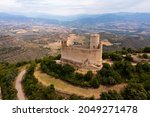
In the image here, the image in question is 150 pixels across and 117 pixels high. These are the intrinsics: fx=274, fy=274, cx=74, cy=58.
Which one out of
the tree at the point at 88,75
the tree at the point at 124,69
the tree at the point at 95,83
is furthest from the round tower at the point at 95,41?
the tree at the point at 95,83

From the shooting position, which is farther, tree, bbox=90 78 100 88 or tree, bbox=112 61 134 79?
tree, bbox=112 61 134 79

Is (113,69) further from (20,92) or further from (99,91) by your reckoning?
(20,92)

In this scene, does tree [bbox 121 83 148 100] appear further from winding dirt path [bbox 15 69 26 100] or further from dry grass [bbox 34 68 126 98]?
winding dirt path [bbox 15 69 26 100]

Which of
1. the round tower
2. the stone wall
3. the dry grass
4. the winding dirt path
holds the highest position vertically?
the round tower

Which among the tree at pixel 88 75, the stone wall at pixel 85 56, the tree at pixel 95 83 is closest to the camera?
the tree at pixel 95 83

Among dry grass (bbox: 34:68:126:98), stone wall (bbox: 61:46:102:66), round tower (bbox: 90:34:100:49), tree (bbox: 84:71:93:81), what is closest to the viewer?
dry grass (bbox: 34:68:126:98)

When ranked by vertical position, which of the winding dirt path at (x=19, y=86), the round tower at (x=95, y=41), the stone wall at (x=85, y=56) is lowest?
the winding dirt path at (x=19, y=86)

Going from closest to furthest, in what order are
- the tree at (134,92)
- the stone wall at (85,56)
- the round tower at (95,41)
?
the tree at (134,92) < the stone wall at (85,56) < the round tower at (95,41)

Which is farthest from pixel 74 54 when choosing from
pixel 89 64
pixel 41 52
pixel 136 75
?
pixel 41 52

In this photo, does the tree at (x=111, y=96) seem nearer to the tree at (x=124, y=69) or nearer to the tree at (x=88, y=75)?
the tree at (x=88, y=75)

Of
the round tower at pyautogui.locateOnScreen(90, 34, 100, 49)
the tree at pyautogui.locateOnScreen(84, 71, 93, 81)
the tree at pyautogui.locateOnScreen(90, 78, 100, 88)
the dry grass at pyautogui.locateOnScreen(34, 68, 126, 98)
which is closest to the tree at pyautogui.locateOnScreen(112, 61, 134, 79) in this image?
the dry grass at pyautogui.locateOnScreen(34, 68, 126, 98)

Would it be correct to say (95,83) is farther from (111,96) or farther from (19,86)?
(19,86)
